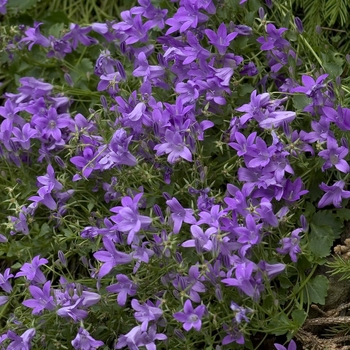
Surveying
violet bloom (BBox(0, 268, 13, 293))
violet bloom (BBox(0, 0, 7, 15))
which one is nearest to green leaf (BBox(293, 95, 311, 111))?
violet bloom (BBox(0, 268, 13, 293))

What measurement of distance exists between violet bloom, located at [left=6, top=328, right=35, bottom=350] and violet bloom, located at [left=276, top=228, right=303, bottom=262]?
2.34 feet

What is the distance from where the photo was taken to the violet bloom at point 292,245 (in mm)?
1821

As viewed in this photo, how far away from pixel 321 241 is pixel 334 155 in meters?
0.26

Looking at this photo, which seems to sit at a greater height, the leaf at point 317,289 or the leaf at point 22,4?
the leaf at point 22,4

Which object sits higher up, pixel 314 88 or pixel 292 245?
pixel 314 88

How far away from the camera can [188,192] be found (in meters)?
1.96

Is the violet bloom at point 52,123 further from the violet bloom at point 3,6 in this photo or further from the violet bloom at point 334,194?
the violet bloom at point 334,194

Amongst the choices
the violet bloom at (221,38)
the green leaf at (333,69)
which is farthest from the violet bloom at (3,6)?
the green leaf at (333,69)

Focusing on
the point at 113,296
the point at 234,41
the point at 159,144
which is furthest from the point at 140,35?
the point at 113,296

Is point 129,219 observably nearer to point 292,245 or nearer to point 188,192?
point 188,192

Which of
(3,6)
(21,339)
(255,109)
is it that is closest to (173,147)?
(255,109)

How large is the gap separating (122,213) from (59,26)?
119 centimetres

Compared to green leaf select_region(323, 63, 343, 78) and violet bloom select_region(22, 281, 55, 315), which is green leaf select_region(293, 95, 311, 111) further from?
violet bloom select_region(22, 281, 55, 315)

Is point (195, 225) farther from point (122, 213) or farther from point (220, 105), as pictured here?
point (220, 105)
